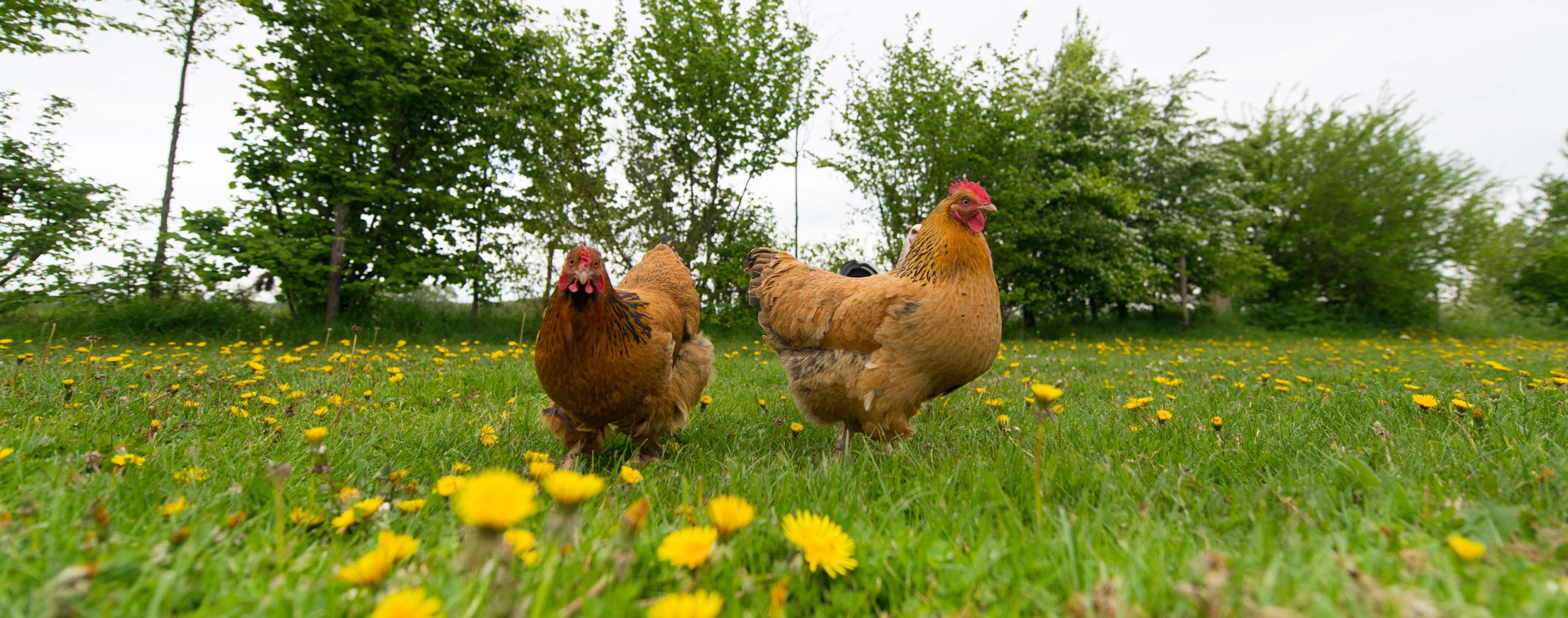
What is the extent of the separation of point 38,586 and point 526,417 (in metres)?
2.22

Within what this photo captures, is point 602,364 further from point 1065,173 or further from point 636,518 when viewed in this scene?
point 1065,173

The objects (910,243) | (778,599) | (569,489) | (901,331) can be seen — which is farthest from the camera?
(910,243)

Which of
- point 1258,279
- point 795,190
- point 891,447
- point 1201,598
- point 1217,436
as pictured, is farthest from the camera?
point 1258,279

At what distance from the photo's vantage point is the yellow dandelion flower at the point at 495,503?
0.75 metres

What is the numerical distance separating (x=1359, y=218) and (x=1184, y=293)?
622cm

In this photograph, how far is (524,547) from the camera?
109 cm

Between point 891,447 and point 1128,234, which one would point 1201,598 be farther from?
point 1128,234

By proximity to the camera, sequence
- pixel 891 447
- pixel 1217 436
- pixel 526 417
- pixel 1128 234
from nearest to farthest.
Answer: pixel 1217 436 < pixel 891 447 < pixel 526 417 < pixel 1128 234

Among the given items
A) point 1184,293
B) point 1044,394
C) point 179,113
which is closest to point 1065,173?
point 1184,293

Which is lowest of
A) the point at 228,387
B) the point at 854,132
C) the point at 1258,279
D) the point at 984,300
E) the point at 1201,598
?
the point at 228,387

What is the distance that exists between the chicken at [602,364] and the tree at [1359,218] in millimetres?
18466

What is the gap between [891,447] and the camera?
8.36 ft

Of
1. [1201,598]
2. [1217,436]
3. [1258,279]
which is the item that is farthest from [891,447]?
[1258,279]

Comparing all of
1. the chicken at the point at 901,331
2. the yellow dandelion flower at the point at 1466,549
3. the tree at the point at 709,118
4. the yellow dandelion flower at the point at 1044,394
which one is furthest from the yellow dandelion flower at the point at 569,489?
the tree at the point at 709,118
